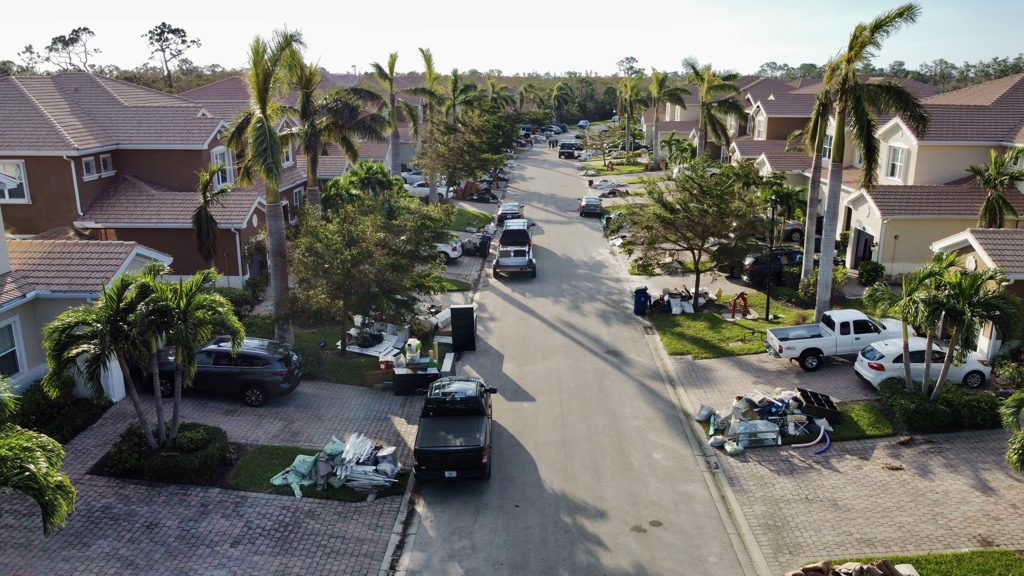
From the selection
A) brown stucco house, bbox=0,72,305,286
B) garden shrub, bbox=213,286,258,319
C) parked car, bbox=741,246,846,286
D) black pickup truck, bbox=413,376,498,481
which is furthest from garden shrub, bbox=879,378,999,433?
brown stucco house, bbox=0,72,305,286

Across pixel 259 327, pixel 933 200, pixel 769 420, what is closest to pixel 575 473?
pixel 769 420

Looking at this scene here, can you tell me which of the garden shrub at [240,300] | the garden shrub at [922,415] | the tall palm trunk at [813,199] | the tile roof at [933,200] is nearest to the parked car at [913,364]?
the garden shrub at [922,415]

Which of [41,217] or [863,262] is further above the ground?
[41,217]

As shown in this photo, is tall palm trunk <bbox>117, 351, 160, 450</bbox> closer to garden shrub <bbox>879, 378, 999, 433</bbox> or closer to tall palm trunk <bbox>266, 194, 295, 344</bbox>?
tall palm trunk <bbox>266, 194, 295, 344</bbox>

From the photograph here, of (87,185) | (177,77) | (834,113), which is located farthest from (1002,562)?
(177,77)

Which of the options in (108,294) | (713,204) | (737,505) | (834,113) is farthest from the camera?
(713,204)

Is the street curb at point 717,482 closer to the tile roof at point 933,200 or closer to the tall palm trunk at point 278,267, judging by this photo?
the tall palm trunk at point 278,267

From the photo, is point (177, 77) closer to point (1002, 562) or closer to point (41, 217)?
point (41, 217)
